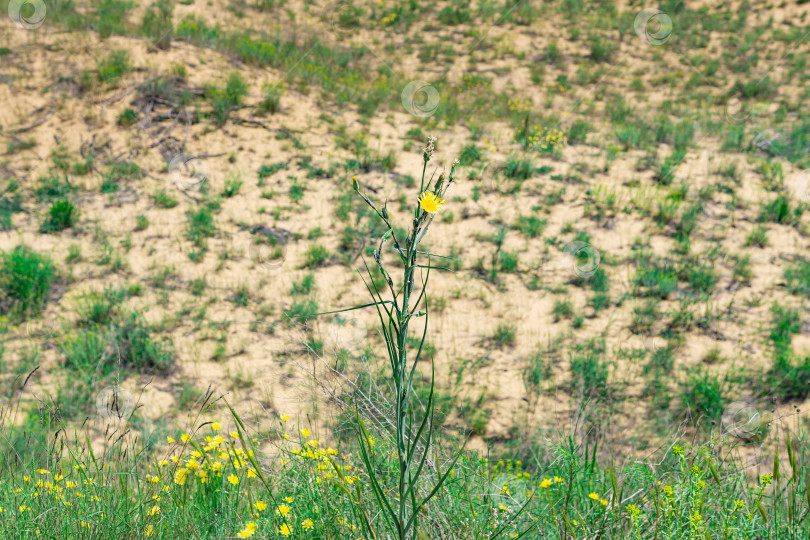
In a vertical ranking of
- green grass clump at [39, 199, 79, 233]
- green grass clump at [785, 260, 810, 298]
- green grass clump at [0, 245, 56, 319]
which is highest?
green grass clump at [785, 260, 810, 298]

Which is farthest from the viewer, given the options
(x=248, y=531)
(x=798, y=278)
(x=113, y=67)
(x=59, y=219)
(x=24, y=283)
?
(x=113, y=67)

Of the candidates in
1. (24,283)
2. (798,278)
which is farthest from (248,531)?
(798,278)

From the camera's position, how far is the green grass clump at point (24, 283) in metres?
5.17

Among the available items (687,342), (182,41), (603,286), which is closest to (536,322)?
(603,286)

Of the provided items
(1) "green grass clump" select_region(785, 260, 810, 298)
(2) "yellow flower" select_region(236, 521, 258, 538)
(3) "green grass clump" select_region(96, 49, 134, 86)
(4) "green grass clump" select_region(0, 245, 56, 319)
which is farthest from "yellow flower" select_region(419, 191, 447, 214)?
(3) "green grass clump" select_region(96, 49, 134, 86)

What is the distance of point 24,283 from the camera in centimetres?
527

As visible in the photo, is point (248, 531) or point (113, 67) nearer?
point (248, 531)

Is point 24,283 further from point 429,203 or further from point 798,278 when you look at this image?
point 798,278

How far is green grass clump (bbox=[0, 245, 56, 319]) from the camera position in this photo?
5.17m

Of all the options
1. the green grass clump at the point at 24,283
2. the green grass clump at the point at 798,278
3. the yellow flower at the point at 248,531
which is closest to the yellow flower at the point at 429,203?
the yellow flower at the point at 248,531

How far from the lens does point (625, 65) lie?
1202cm

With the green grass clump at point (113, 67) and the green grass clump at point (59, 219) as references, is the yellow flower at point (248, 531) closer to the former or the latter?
the green grass clump at point (59, 219)

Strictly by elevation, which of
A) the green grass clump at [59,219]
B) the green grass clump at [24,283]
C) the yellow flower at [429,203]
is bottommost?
the green grass clump at [24,283]

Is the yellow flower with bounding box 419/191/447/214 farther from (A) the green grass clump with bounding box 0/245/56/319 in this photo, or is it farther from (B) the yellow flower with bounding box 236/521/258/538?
(A) the green grass clump with bounding box 0/245/56/319
